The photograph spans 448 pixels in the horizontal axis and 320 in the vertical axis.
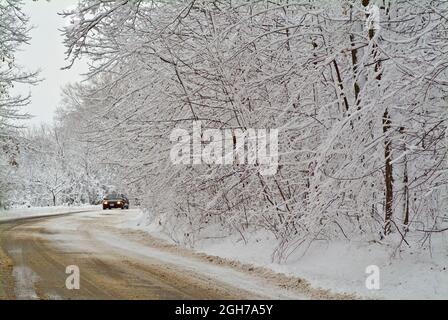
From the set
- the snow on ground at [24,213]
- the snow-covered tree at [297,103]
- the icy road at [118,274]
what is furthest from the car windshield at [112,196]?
the snow-covered tree at [297,103]

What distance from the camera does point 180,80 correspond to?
10922 mm

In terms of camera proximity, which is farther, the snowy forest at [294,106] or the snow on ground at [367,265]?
the snowy forest at [294,106]

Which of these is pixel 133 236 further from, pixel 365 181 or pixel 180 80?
pixel 365 181

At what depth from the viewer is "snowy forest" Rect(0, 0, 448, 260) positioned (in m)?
7.81

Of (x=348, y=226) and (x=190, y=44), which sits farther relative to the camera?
(x=190, y=44)

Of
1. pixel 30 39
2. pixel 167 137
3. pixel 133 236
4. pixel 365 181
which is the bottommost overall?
pixel 133 236

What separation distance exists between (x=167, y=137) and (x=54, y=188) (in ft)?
139

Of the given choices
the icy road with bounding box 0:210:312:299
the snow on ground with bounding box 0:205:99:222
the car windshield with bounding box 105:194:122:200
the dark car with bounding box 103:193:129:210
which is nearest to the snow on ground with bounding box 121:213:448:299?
the icy road with bounding box 0:210:312:299

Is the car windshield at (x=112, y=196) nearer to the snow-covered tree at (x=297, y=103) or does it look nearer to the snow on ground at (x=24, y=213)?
the snow on ground at (x=24, y=213)

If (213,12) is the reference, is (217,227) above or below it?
below

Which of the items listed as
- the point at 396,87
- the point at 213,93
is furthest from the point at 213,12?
the point at 396,87

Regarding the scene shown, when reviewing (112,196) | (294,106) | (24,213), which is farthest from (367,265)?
(112,196)

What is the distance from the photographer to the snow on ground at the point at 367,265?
7.17 m

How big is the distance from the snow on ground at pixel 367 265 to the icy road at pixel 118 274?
2.62 feet
